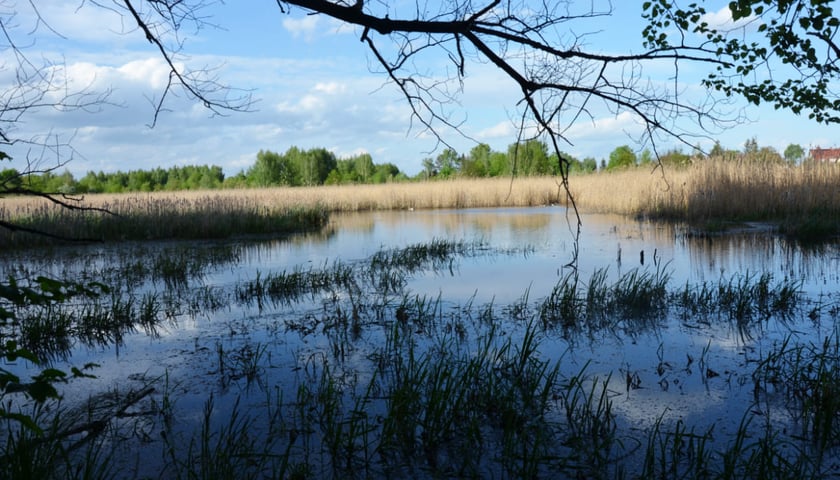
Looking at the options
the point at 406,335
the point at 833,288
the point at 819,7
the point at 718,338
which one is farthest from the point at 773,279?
the point at 406,335

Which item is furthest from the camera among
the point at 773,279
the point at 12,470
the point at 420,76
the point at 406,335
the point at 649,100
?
the point at 773,279

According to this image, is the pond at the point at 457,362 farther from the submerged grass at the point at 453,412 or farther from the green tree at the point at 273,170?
the green tree at the point at 273,170

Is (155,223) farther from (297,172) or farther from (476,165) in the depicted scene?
(297,172)

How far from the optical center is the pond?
9.80ft

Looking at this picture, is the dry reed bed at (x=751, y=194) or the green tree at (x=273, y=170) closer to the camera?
the dry reed bed at (x=751, y=194)

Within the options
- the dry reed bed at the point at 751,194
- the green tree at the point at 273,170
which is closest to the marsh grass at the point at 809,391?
the dry reed bed at the point at 751,194

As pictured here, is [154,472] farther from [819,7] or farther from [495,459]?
[819,7]

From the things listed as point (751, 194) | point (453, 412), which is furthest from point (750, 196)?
point (453, 412)

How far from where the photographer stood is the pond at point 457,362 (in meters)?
2.99

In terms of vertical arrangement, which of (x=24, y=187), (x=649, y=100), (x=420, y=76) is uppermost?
(x=420, y=76)

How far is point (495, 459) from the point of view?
9.49ft

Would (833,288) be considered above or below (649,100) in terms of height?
below

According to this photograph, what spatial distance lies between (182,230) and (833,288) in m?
12.8

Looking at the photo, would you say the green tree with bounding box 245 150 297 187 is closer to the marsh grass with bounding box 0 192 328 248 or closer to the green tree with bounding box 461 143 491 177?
the green tree with bounding box 461 143 491 177
